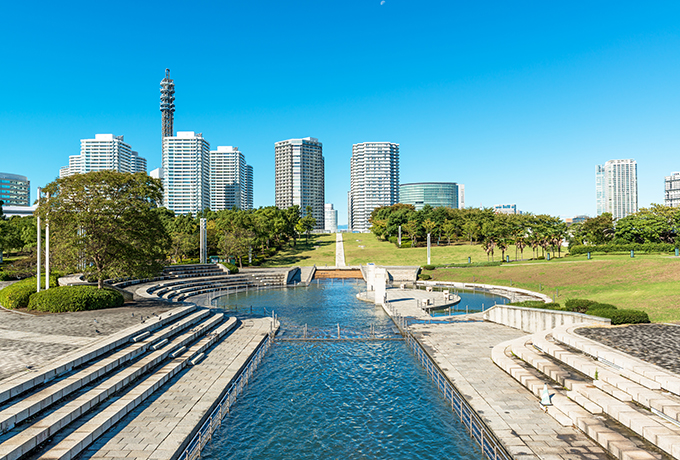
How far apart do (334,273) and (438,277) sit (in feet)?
60.7

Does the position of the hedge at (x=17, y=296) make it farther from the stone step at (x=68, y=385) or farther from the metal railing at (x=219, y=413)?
the metal railing at (x=219, y=413)

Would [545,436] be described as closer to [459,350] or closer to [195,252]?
[459,350]

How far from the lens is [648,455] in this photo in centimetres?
972

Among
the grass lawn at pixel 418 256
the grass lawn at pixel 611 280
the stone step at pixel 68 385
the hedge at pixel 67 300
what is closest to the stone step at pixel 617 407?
the grass lawn at pixel 611 280

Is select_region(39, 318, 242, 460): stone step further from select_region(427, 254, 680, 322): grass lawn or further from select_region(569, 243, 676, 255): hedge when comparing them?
select_region(569, 243, 676, 255): hedge

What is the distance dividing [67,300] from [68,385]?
1424 centimetres

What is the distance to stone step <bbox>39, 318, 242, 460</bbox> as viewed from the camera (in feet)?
33.6

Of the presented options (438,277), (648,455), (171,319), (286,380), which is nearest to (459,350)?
(286,380)

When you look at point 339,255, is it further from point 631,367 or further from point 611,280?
point 631,367

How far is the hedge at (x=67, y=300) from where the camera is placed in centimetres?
2420

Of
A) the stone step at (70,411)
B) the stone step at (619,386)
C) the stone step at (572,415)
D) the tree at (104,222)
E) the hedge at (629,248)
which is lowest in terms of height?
the stone step at (572,415)

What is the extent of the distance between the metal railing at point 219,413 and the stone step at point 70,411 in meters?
3.66

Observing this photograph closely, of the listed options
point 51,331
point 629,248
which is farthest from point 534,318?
point 629,248

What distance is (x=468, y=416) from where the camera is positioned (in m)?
13.5
